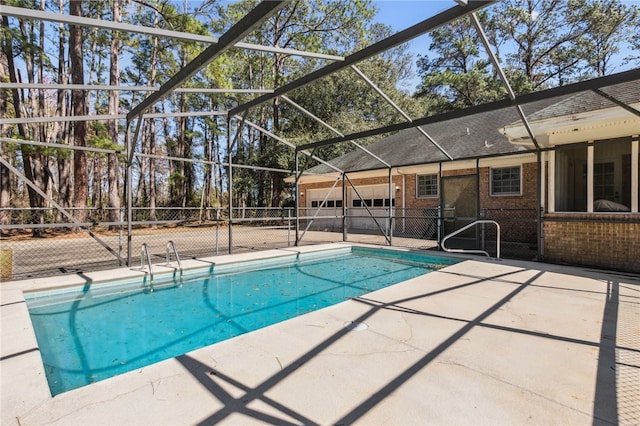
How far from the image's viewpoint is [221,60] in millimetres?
14297

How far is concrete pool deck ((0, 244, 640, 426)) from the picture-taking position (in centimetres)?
205

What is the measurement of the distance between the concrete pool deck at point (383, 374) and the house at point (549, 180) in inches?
133

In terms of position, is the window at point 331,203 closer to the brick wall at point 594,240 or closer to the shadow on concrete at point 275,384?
the brick wall at point 594,240

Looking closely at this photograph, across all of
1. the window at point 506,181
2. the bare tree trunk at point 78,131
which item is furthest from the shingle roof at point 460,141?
the bare tree trunk at point 78,131

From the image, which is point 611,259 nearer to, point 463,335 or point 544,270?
point 544,270

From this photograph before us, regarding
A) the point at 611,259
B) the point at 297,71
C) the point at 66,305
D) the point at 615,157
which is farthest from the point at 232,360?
the point at 297,71

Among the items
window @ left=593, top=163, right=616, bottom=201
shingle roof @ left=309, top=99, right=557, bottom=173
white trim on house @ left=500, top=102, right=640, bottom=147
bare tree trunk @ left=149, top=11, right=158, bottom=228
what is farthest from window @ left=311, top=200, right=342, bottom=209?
window @ left=593, top=163, right=616, bottom=201

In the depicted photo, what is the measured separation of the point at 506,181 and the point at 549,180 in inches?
164

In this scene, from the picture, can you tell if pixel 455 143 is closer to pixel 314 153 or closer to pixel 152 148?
pixel 314 153

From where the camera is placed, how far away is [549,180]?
25.3 feet

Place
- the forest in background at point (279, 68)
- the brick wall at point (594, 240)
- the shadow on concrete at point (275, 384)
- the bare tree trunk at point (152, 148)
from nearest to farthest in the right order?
1. the shadow on concrete at point (275, 384)
2. the brick wall at point (594, 240)
3. the forest in background at point (279, 68)
4. the bare tree trunk at point (152, 148)

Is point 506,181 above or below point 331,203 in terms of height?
above

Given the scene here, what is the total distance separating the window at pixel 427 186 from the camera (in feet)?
44.4

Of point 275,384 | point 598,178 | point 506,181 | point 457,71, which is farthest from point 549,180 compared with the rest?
point 457,71
